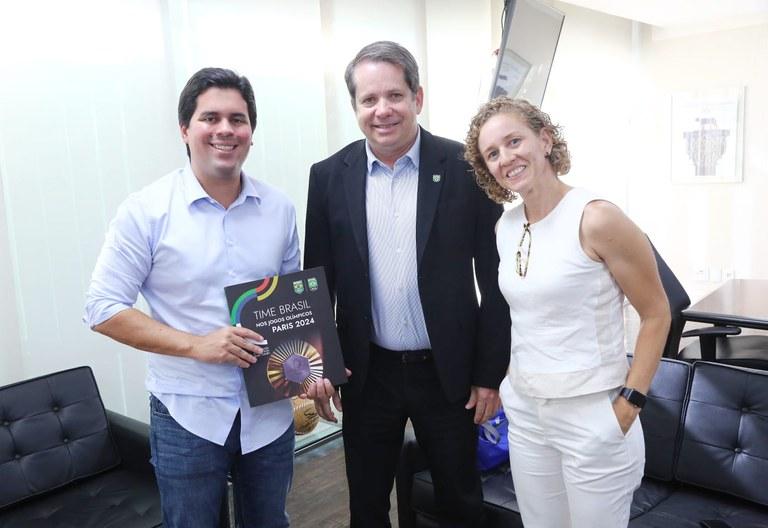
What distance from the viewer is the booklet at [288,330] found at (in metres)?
1.51

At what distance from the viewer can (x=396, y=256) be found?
67.4 inches

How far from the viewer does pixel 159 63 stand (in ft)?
9.48

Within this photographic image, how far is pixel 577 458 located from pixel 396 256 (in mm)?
674

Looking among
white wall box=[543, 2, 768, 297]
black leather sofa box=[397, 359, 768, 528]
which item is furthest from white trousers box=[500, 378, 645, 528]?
white wall box=[543, 2, 768, 297]

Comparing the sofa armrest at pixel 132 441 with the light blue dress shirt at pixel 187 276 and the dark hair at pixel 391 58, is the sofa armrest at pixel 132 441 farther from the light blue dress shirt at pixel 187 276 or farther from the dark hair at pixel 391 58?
the dark hair at pixel 391 58

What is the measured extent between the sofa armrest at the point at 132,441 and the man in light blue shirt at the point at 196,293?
2.84ft

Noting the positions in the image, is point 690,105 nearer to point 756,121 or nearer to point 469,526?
point 756,121

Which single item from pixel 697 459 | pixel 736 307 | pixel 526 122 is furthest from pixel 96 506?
pixel 736 307

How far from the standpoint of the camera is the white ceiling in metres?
5.11

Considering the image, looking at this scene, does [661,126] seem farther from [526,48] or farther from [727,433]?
[727,433]

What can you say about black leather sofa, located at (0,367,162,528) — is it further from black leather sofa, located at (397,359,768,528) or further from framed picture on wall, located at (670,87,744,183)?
framed picture on wall, located at (670,87,744,183)

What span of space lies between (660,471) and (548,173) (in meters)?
1.30

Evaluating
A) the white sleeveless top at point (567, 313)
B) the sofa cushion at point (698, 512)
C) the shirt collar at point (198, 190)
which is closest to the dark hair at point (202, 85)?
the shirt collar at point (198, 190)

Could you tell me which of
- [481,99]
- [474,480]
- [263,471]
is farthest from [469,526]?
[481,99]
